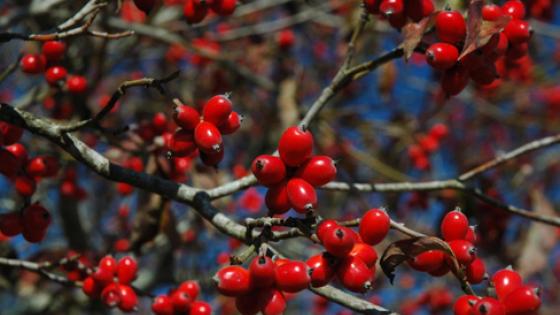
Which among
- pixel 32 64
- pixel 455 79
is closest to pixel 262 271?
pixel 455 79


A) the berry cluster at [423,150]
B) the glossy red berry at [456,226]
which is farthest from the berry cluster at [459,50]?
the berry cluster at [423,150]

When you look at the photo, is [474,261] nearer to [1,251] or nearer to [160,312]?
[160,312]

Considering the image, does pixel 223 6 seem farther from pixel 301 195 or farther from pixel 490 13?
pixel 301 195

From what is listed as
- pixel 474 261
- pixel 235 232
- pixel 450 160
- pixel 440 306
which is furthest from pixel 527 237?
pixel 450 160

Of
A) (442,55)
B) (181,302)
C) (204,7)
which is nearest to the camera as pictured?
(442,55)

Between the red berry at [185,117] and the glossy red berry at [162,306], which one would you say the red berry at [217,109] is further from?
the glossy red berry at [162,306]

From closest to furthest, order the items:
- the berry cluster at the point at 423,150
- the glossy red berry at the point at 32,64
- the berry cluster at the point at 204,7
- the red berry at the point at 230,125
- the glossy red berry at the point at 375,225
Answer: the glossy red berry at the point at 375,225
the red berry at the point at 230,125
the glossy red berry at the point at 32,64
the berry cluster at the point at 204,7
the berry cluster at the point at 423,150
